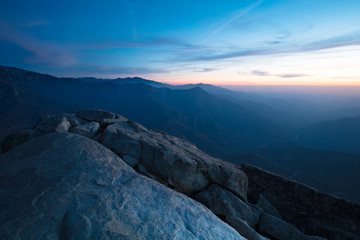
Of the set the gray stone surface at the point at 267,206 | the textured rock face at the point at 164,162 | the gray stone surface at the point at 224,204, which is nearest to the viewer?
the gray stone surface at the point at 224,204

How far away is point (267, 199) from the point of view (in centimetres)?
1439

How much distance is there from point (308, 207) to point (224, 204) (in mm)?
8130

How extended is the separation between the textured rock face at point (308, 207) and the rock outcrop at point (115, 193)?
12.2 feet

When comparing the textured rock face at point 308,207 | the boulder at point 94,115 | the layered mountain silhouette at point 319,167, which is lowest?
the layered mountain silhouette at point 319,167

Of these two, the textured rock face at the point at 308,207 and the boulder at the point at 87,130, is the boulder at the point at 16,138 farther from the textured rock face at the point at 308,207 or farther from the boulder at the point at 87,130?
the textured rock face at the point at 308,207

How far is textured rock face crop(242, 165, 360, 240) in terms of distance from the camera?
12.3m

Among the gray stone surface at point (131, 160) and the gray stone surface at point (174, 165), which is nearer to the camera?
the gray stone surface at point (131, 160)

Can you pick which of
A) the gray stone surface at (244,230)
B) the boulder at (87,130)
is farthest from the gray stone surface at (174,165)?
the gray stone surface at (244,230)

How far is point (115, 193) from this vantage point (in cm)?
634

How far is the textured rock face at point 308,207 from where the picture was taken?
12312mm

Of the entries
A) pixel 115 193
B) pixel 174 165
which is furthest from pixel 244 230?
pixel 115 193

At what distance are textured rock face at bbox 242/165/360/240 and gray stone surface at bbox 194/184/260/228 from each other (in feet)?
14.8

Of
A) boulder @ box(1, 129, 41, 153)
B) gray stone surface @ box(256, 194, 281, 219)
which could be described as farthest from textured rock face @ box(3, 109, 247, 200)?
gray stone surface @ box(256, 194, 281, 219)

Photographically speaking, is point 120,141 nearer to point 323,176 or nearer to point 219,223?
point 219,223
